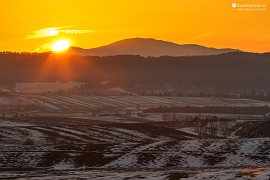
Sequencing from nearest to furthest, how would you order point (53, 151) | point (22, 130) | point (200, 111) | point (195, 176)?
Answer: 1. point (195, 176)
2. point (53, 151)
3. point (22, 130)
4. point (200, 111)

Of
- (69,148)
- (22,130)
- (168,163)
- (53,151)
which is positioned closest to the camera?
(168,163)

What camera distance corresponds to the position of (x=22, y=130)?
109625 mm

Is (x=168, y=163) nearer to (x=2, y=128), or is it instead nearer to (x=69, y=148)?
(x=69, y=148)

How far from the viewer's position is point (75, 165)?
61531mm

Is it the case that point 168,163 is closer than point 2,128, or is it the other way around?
point 168,163

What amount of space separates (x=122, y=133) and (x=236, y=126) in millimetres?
34295

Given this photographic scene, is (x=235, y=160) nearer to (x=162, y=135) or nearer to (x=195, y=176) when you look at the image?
(x=195, y=176)

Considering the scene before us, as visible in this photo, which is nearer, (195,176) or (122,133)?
(195,176)

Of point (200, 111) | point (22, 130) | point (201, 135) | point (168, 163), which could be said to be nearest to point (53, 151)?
point (168, 163)

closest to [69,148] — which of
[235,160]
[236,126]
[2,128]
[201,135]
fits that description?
[235,160]

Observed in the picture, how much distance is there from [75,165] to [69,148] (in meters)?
11.9

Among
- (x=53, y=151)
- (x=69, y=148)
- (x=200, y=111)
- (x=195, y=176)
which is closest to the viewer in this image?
(x=195, y=176)

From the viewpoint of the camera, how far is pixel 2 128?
110125 mm

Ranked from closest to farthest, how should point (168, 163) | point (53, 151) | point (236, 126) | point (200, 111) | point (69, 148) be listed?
point (168, 163) → point (53, 151) → point (69, 148) → point (236, 126) → point (200, 111)
